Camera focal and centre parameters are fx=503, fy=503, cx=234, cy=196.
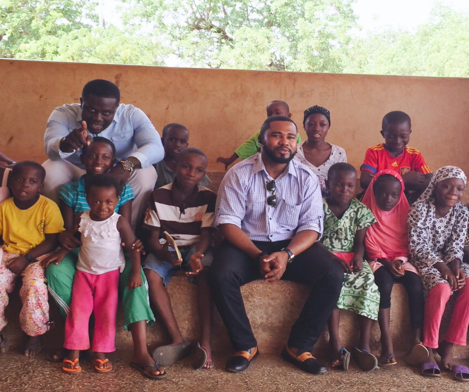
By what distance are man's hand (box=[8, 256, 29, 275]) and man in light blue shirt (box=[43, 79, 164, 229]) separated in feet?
1.48

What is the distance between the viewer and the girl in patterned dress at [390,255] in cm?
282

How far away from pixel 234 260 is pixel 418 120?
10.7ft

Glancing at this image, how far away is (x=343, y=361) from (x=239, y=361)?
21.7 inches

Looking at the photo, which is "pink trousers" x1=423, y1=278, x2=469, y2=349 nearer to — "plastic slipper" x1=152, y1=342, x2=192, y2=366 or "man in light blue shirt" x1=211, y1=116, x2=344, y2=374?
"man in light blue shirt" x1=211, y1=116, x2=344, y2=374

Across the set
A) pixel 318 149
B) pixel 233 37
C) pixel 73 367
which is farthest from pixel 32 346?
pixel 233 37

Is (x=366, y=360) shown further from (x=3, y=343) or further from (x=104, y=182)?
(x=3, y=343)

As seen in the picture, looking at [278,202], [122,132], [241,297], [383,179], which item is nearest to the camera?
[241,297]

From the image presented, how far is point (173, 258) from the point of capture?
2777 millimetres

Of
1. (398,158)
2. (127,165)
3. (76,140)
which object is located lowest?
(127,165)

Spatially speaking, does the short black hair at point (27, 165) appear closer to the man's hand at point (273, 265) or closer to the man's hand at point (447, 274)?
the man's hand at point (273, 265)

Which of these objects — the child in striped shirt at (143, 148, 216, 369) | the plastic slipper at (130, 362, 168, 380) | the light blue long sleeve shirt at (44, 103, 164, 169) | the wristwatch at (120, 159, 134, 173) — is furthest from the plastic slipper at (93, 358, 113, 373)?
the light blue long sleeve shirt at (44, 103, 164, 169)

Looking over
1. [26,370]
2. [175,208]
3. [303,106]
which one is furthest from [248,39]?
[26,370]

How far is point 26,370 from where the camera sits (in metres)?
2.52

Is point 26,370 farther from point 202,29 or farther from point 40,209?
point 202,29
